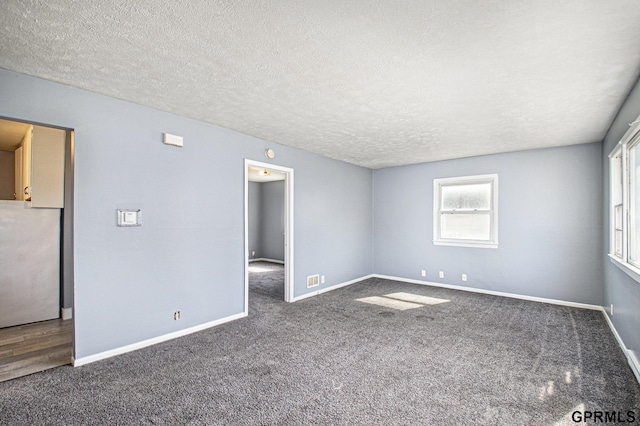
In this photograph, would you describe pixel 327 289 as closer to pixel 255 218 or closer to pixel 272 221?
pixel 272 221

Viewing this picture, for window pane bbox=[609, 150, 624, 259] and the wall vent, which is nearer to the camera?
window pane bbox=[609, 150, 624, 259]

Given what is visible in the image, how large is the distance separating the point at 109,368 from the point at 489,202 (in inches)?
232

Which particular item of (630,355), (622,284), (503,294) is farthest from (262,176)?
(630,355)

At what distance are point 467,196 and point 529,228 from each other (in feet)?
3.75

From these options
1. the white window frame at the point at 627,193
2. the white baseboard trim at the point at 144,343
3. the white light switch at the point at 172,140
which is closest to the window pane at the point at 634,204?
the white window frame at the point at 627,193

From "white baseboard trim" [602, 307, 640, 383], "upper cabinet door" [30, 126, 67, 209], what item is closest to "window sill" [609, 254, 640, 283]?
"white baseboard trim" [602, 307, 640, 383]

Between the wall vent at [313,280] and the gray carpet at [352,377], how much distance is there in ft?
3.81

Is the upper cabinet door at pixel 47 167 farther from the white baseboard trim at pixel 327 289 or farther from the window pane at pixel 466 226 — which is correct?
the window pane at pixel 466 226

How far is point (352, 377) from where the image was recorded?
2.59 metres

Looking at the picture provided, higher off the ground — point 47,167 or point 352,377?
point 47,167

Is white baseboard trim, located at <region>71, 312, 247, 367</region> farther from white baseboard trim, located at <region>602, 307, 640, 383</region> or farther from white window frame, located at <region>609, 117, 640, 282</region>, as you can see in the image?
white window frame, located at <region>609, 117, 640, 282</region>

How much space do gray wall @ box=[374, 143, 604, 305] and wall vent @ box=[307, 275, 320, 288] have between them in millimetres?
2102

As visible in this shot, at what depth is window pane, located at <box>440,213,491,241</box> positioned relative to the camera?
5.57 m

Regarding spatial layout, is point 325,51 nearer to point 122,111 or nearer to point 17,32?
point 17,32
